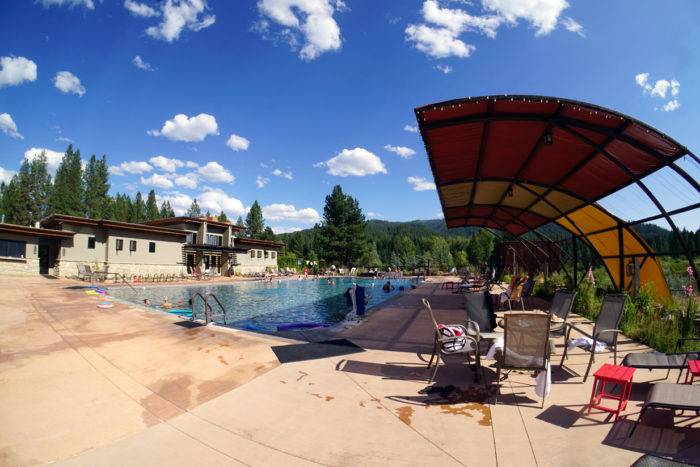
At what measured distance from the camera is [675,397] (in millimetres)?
2709

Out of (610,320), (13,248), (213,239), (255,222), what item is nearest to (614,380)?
(610,320)

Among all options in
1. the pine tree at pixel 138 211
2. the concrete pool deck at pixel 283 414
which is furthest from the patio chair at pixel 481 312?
the pine tree at pixel 138 211

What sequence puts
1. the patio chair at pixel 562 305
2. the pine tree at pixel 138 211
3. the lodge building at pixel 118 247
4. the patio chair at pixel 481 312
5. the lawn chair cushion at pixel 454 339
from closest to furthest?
1. the lawn chair cushion at pixel 454 339
2. the patio chair at pixel 481 312
3. the patio chair at pixel 562 305
4. the lodge building at pixel 118 247
5. the pine tree at pixel 138 211

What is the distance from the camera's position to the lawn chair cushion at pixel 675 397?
2559 mm

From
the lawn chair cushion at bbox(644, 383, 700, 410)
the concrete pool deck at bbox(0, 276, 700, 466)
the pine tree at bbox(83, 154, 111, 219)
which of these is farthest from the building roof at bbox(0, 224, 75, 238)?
the pine tree at bbox(83, 154, 111, 219)

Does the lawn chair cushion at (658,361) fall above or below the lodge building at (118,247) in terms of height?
below

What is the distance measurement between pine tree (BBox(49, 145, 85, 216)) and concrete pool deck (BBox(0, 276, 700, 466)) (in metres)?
59.2

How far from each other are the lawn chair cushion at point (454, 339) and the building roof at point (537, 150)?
3.10 metres

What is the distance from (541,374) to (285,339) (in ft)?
13.6

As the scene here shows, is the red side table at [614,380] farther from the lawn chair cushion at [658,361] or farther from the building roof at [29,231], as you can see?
the building roof at [29,231]

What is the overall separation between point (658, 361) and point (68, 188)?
225 ft

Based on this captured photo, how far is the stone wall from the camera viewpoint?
899 inches

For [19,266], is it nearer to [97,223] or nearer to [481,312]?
[97,223]

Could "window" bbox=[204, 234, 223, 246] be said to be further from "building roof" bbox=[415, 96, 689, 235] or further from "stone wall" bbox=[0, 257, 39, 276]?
"building roof" bbox=[415, 96, 689, 235]
